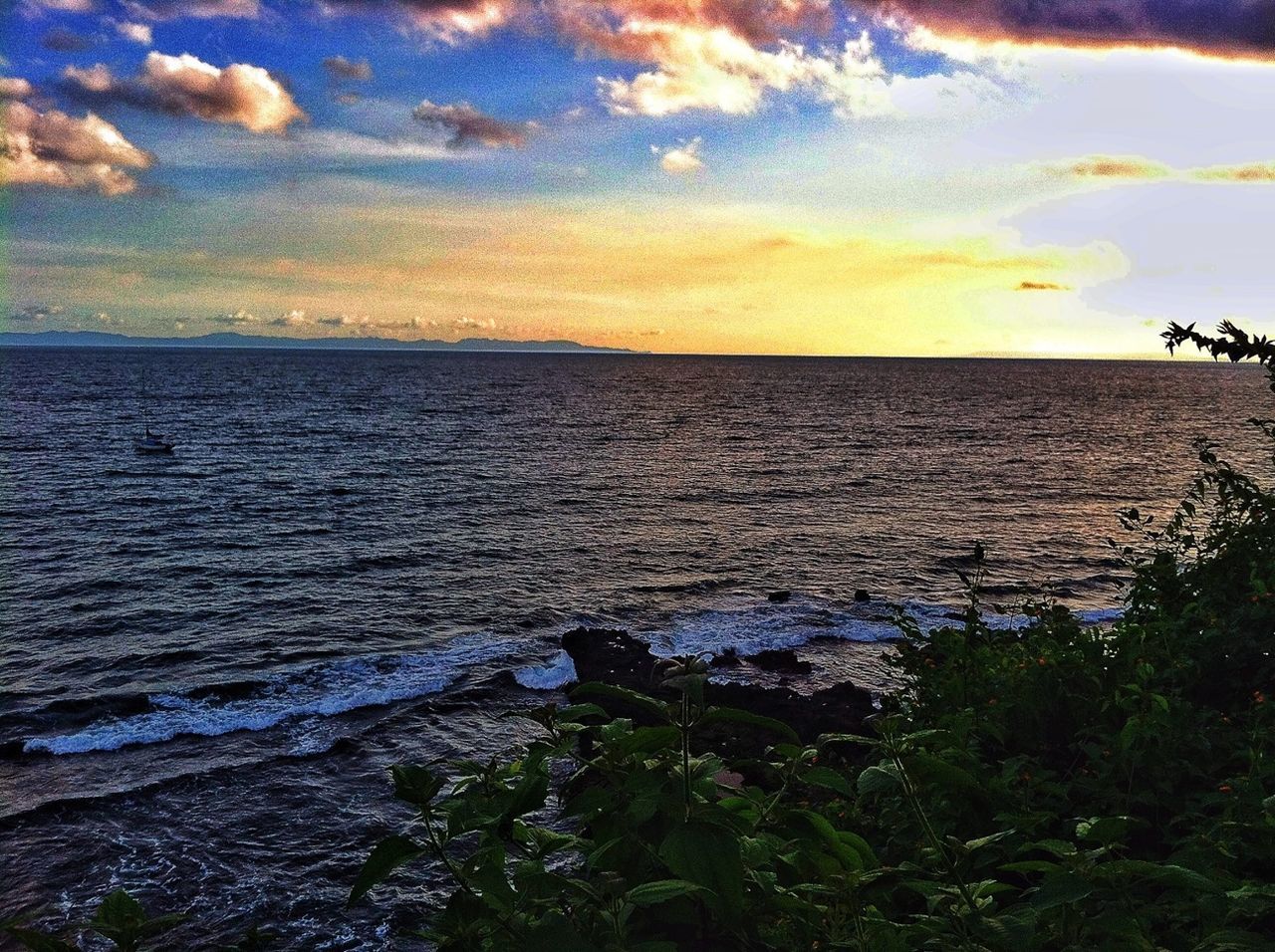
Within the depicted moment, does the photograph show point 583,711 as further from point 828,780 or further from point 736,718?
point 828,780

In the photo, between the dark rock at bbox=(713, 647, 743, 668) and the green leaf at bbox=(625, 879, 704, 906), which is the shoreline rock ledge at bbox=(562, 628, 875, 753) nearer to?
the dark rock at bbox=(713, 647, 743, 668)

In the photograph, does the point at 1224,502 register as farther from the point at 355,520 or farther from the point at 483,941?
the point at 355,520

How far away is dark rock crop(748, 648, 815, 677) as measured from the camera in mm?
24375

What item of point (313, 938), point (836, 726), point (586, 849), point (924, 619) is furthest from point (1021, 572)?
point (586, 849)

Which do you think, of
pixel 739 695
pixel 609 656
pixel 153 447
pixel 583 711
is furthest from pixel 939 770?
pixel 153 447

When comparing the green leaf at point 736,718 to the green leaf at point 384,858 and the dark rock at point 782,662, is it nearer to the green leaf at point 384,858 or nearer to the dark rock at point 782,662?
the green leaf at point 384,858

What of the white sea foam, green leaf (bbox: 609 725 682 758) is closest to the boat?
the white sea foam

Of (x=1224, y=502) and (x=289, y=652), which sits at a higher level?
(x=1224, y=502)

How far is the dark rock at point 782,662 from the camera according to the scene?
24.4m

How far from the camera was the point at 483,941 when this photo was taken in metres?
2.49

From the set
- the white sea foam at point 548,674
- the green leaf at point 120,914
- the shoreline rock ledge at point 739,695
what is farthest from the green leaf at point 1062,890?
the white sea foam at point 548,674

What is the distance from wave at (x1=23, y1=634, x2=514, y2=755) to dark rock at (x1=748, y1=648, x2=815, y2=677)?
7.80 m

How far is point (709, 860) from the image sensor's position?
2.03m

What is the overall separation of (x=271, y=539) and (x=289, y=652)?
1634cm
